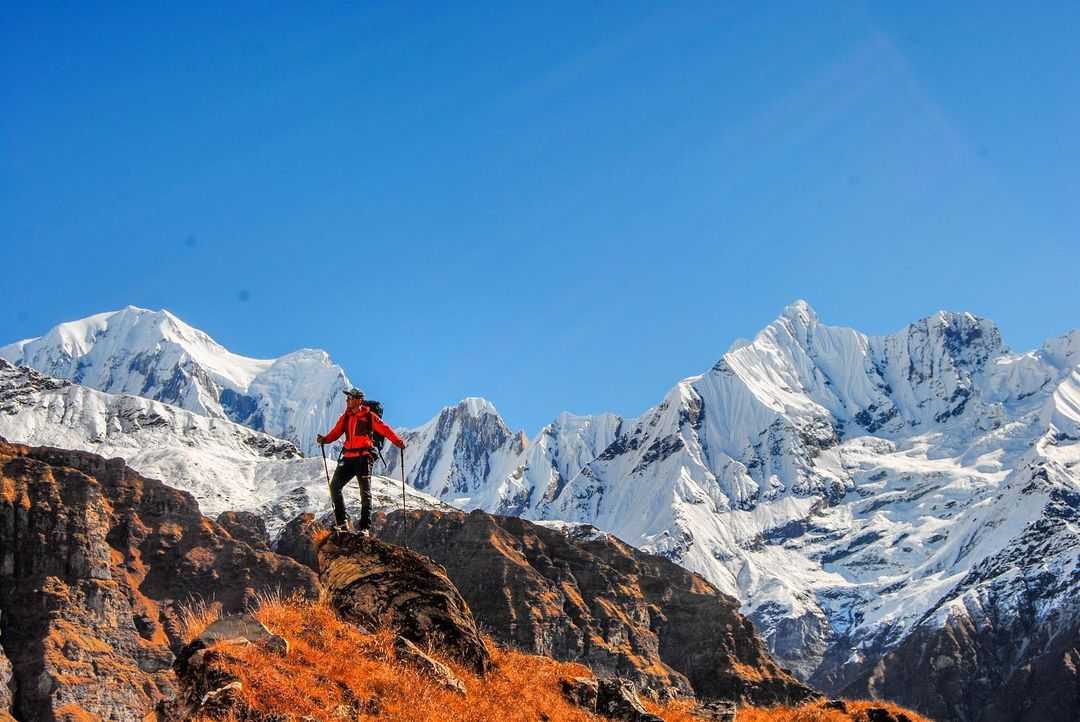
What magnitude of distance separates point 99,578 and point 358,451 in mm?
140530

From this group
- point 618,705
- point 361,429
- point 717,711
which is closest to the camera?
point 618,705

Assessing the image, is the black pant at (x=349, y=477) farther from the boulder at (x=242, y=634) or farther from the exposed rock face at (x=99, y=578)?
the exposed rock face at (x=99, y=578)

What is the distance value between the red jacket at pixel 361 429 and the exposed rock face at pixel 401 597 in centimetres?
218

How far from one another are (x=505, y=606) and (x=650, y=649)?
2634 centimetres

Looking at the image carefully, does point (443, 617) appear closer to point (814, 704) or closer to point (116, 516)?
point (814, 704)

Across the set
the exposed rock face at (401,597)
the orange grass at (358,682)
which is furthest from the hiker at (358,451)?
the orange grass at (358,682)

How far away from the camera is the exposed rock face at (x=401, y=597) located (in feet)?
81.9

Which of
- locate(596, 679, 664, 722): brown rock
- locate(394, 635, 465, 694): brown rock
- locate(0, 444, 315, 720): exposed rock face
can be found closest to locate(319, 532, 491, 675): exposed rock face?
locate(394, 635, 465, 694): brown rock

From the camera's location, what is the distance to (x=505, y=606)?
177125 mm

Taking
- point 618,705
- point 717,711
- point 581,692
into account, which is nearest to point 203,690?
point 581,692

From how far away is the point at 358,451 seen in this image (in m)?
28.2

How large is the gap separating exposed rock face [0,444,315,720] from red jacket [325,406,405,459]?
110763mm

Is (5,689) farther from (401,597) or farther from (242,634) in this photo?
(242,634)

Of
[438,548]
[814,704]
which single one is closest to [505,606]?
[438,548]
